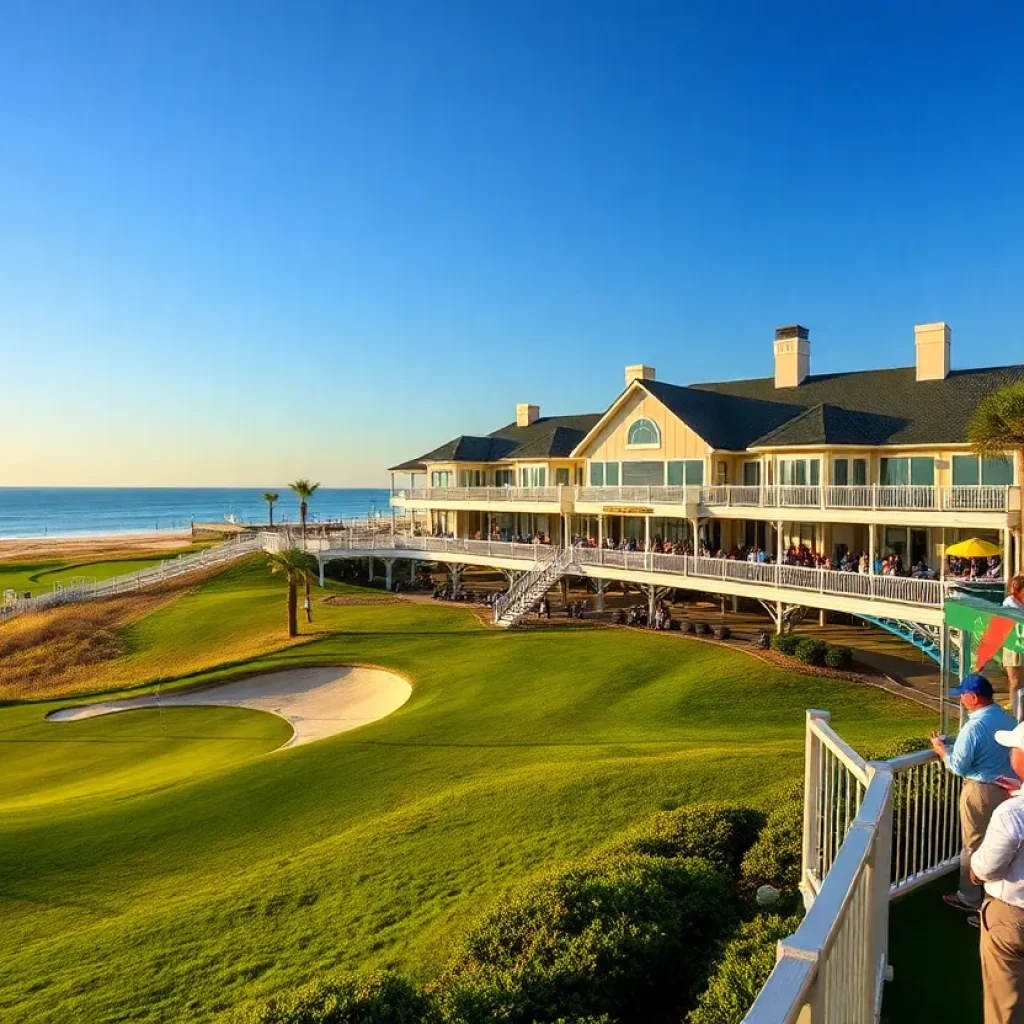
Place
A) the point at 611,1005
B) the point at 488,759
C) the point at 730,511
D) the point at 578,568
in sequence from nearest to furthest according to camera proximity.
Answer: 1. the point at 611,1005
2. the point at 488,759
3. the point at 730,511
4. the point at 578,568

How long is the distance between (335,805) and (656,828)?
7.66 meters

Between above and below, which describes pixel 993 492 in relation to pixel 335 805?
above

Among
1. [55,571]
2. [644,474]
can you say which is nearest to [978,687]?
[644,474]

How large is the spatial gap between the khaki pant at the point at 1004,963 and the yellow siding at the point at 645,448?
102ft

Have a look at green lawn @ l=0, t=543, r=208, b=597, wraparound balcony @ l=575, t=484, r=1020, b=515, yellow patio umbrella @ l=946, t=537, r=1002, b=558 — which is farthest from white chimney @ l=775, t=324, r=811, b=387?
green lawn @ l=0, t=543, r=208, b=597

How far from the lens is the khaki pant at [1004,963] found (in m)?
4.47

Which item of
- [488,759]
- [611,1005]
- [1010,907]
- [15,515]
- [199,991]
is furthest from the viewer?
[15,515]

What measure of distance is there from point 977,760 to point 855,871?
9.06 ft

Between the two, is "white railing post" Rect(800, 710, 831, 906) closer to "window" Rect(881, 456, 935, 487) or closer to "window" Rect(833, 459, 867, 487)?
"window" Rect(881, 456, 935, 487)

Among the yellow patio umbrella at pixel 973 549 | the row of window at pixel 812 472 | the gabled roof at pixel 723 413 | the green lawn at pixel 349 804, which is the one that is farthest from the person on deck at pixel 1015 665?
the gabled roof at pixel 723 413

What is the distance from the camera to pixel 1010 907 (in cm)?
446

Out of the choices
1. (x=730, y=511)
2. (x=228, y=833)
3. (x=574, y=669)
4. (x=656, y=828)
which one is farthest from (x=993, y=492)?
(x=228, y=833)

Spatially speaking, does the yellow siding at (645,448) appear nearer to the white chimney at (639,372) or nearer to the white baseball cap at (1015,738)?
the white chimney at (639,372)

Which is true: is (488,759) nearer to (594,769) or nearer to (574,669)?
(594,769)
